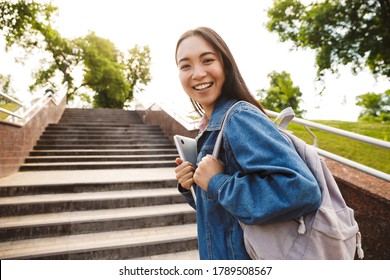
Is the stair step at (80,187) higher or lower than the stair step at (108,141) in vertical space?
lower

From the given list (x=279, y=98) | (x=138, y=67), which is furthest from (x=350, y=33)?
(x=138, y=67)

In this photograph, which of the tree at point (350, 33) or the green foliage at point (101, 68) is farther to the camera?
the green foliage at point (101, 68)

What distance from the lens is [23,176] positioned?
4461 mm

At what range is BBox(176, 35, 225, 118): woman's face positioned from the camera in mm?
1057

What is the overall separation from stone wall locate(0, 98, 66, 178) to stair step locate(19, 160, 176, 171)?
273 mm

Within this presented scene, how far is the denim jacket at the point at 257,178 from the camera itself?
0.73 meters

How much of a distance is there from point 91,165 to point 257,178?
5306 mm

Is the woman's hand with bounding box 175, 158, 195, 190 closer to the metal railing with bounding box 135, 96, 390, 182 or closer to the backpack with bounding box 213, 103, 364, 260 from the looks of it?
A: the backpack with bounding box 213, 103, 364, 260

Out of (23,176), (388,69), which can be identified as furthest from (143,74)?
(23,176)

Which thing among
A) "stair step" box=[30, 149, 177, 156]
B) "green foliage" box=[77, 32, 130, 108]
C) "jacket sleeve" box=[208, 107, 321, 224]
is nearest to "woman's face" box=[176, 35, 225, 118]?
"jacket sleeve" box=[208, 107, 321, 224]

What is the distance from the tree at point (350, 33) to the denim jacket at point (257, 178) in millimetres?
10464

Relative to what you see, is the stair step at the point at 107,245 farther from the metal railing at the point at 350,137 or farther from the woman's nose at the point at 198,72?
the woman's nose at the point at 198,72

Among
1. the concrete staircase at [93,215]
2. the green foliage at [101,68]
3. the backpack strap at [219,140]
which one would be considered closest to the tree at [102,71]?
the green foliage at [101,68]
